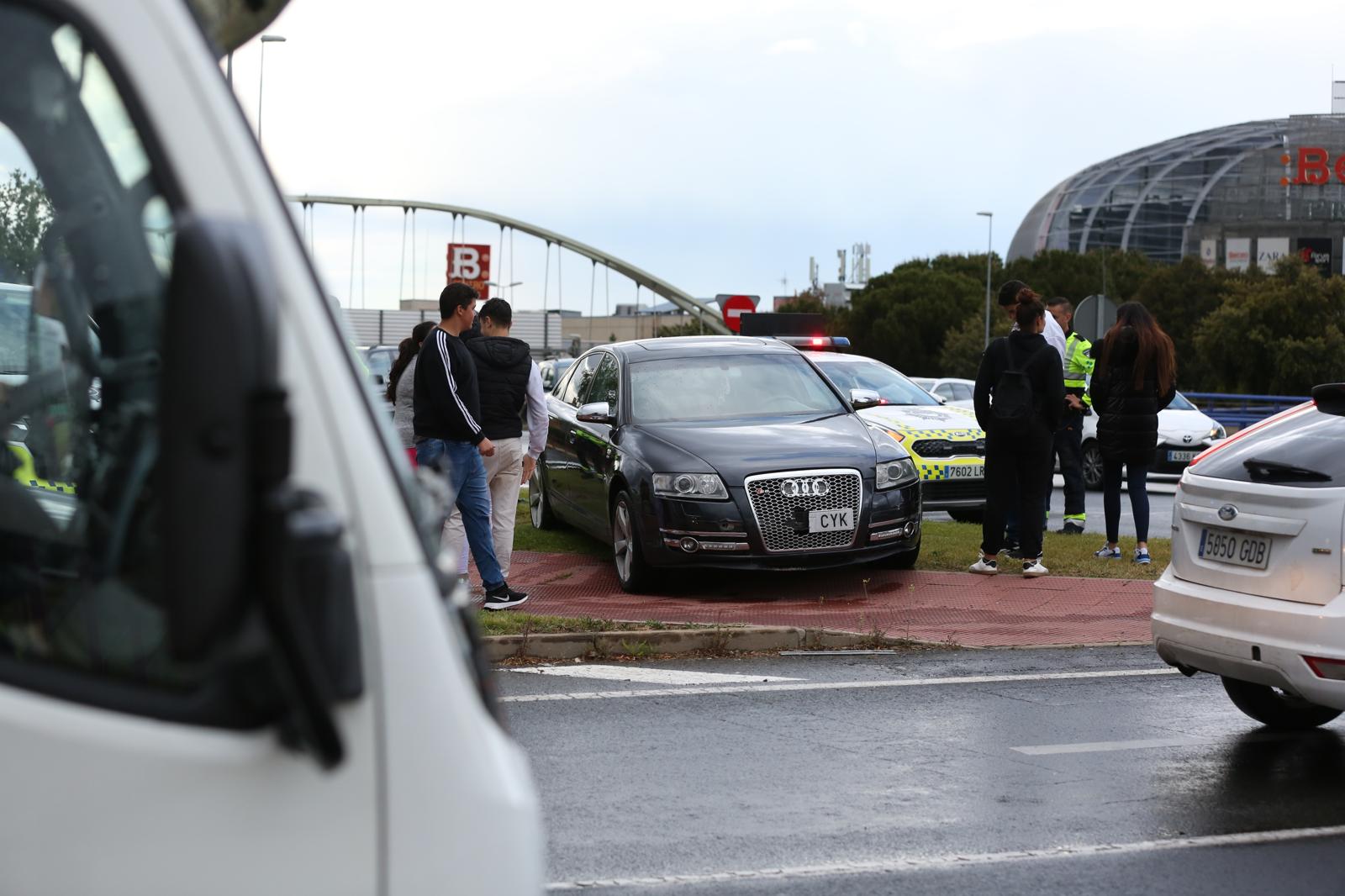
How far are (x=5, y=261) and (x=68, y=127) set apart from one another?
2.15 ft

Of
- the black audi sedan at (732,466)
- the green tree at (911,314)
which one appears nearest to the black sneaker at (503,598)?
the black audi sedan at (732,466)

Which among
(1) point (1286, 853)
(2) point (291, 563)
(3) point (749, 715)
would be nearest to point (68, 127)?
(2) point (291, 563)

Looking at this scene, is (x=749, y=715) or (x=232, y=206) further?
(x=749, y=715)

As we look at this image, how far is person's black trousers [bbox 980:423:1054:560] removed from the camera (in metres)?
11.6

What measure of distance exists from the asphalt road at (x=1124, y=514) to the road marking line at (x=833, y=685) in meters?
5.18

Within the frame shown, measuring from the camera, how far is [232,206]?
179 cm

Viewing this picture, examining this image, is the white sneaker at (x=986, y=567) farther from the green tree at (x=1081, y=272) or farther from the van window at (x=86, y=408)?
the green tree at (x=1081, y=272)

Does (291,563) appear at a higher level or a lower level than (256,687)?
higher

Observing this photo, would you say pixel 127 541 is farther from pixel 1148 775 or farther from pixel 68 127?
pixel 1148 775

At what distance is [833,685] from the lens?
7.89 meters

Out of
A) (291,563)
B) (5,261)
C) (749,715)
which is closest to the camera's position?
(291,563)

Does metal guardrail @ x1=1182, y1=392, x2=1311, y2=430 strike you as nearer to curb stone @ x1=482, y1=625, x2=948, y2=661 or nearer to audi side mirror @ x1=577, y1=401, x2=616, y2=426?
audi side mirror @ x1=577, y1=401, x2=616, y2=426

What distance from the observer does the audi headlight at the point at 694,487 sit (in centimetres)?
1042

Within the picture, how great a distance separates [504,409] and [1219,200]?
10455 centimetres
